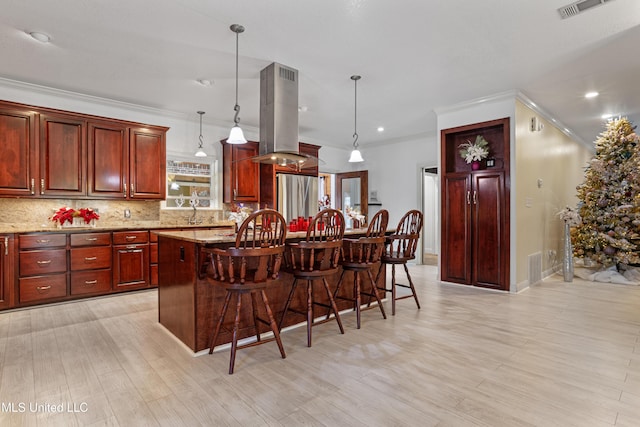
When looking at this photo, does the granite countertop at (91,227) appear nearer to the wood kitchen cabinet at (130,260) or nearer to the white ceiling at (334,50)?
the wood kitchen cabinet at (130,260)

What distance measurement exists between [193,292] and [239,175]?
339 centimetres

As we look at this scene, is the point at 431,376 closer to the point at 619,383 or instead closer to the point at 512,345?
the point at 512,345

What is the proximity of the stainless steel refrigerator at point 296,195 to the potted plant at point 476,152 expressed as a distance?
272 centimetres

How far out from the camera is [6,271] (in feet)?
11.7

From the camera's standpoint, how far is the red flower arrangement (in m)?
4.21

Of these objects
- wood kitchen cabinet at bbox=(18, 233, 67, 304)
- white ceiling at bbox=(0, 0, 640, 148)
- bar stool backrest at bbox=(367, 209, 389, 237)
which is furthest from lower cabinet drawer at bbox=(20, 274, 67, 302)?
bar stool backrest at bbox=(367, 209, 389, 237)

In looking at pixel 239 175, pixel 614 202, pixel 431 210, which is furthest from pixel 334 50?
pixel 431 210

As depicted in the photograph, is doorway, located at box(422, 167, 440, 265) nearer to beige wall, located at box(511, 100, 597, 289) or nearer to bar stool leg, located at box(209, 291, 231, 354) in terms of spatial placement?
beige wall, located at box(511, 100, 597, 289)

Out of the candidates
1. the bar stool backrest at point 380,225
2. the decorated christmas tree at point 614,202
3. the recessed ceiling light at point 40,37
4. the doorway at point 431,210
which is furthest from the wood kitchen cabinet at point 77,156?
the decorated christmas tree at point 614,202

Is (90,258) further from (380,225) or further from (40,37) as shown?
(380,225)

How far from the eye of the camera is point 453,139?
205 inches

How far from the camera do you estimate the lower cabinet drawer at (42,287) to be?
12.1 feet

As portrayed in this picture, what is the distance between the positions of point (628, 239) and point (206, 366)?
630 centimetres

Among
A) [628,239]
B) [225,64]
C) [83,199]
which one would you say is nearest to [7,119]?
[83,199]
